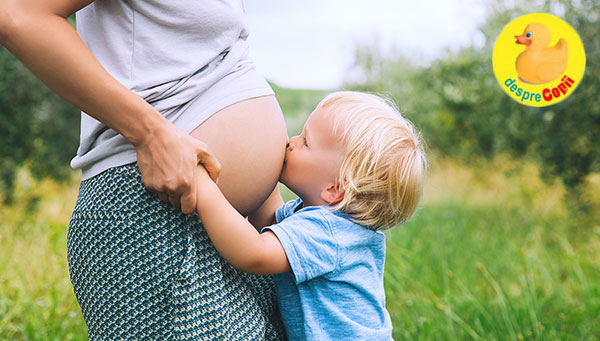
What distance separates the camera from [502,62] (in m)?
2.34

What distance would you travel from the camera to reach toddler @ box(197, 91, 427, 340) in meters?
1.41

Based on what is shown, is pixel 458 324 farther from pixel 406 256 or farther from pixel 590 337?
pixel 406 256

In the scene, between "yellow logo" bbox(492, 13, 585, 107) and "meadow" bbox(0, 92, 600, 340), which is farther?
"meadow" bbox(0, 92, 600, 340)

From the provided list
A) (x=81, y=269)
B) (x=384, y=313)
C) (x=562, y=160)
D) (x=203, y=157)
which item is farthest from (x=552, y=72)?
(x=562, y=160)

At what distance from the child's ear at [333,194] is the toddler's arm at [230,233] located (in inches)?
10.1

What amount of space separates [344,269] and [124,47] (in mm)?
734

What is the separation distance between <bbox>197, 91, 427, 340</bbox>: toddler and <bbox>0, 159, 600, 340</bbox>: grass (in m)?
1.47

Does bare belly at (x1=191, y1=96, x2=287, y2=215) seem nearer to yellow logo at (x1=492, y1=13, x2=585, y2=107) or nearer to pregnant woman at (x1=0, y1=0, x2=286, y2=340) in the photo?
pregnant woman at (x1=0, y1=0, x2=286, y2=340)

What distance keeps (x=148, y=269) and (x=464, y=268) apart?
3.14m

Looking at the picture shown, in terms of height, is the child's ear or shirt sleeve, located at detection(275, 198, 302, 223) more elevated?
the child's ear

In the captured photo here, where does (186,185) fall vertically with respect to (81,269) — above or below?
above

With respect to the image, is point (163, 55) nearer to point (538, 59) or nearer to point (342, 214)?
point (342, 214)

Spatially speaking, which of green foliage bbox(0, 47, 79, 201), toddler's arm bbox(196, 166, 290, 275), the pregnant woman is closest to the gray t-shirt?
the pregnant woman

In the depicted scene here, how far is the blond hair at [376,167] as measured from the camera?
1.50 m
